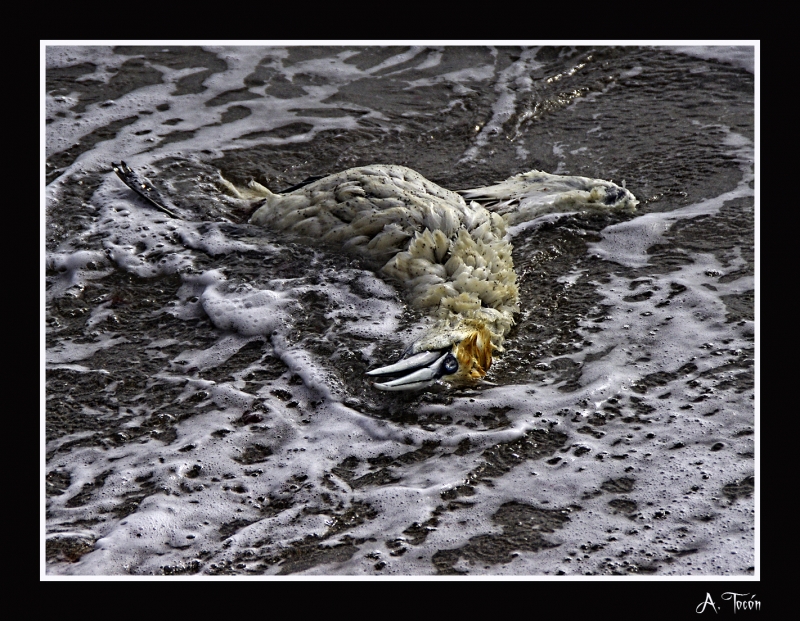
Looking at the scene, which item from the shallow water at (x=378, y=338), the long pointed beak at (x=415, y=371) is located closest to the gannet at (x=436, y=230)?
the long pointed beak at (x=415, y=371)

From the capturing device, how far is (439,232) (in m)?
5.14

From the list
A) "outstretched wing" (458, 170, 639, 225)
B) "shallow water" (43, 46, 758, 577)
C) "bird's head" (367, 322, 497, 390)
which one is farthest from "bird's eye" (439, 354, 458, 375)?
"outstretched wing" (458, 170, 639, 225)

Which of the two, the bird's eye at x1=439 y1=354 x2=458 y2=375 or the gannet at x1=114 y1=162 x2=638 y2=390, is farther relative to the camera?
the gannet at x1=114 y1=162 x2=638 y2=390

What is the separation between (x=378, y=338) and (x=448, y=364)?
61cm

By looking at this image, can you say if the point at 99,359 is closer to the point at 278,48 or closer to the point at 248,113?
the point at 248,113

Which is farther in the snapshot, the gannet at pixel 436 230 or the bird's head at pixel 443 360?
the gannet at pixel 436 230

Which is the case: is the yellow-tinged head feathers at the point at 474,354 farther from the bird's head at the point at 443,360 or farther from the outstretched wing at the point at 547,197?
the outstretched wing at the point at 547,197

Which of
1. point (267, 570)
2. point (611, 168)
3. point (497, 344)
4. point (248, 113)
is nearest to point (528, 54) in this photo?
point (611, 168)

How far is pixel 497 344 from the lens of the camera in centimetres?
469

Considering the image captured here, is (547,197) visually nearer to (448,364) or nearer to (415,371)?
(448,364)

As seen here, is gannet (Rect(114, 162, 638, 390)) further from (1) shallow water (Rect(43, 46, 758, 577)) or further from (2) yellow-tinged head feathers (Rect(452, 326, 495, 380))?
(1) shallow water (Rect(43, 46, 758, 577))

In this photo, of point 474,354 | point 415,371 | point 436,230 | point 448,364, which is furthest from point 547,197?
point 415,371

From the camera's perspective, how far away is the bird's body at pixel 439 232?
445cm

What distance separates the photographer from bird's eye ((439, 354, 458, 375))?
4.29 metres
